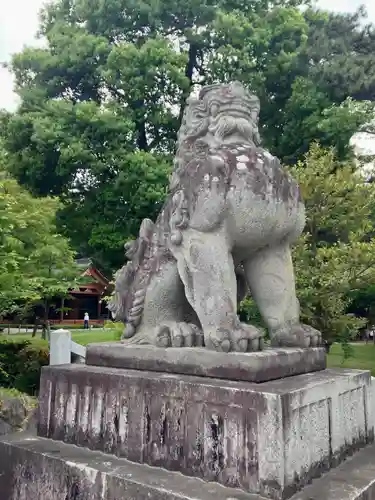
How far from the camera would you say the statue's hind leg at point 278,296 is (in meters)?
2.76

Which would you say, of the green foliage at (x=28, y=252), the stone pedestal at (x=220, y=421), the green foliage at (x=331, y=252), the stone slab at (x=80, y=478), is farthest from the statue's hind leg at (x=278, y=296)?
the green foliage at (x=28, y=252)

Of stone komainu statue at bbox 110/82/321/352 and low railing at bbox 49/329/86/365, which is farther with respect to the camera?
low railing at bbox 49/329/86/365

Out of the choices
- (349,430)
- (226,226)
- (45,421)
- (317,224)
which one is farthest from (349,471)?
(317,224)

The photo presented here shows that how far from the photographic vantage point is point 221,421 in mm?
2191

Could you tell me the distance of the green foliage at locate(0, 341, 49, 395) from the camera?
8969 mm

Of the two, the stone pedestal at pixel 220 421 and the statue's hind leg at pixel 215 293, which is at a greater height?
the statue's hind leg at pixel 215 293

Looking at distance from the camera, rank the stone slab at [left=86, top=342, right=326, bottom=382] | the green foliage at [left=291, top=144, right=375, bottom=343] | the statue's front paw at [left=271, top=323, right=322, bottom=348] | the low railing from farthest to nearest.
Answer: the low railing < the green foliage at [left=291, top=144, right=375, bottom=343] < the statue's front paw at [left=271, top=323, right=322, bottom=348] < the stone slab at [left=86, top=342, right=326, bottom=382]

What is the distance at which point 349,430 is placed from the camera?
260 centimetres

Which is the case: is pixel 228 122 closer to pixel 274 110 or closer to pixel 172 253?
pixel 172 253

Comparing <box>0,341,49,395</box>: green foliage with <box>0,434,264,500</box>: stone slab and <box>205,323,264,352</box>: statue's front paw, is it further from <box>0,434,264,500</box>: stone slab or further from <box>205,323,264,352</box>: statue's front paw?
<box>205,323,264,352</box>: statue's front paw

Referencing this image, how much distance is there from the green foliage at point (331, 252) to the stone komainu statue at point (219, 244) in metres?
4.72

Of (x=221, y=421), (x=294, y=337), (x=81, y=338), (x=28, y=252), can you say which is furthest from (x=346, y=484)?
(x=81, y=338)

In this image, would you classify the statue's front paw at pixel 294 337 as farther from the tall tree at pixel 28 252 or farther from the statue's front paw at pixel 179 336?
the tall tree at pixel 28 252

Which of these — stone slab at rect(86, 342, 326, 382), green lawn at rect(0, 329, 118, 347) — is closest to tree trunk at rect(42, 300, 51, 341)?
green lawn at rect(0, 329, 118, 347)
